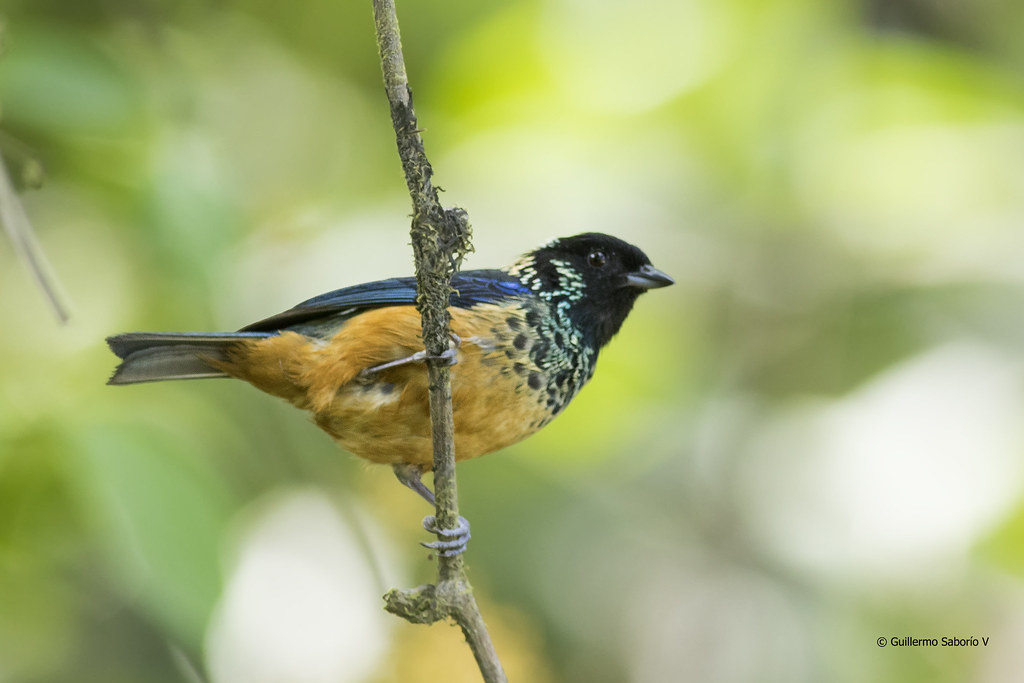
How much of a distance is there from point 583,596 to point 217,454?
2.39 meters

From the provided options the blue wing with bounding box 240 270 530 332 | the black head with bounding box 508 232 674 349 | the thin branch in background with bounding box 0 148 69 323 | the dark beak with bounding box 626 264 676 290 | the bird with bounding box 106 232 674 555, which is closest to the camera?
the thin branch in background with bounding box 0 148 69 323

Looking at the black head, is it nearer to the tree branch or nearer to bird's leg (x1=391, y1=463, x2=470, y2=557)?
bird's leg (x1=391, y1=463, x2=470, y2=557)

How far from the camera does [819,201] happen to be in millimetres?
4297

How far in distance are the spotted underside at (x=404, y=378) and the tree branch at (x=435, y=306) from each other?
73 cm

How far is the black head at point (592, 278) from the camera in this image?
3.47 metres

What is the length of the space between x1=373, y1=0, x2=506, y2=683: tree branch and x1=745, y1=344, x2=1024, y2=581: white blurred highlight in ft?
7.09

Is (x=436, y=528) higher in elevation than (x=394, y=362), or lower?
lower

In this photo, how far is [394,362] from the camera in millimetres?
2947

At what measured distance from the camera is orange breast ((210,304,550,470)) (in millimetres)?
3002

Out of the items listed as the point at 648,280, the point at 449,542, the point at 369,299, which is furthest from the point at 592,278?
the point at 449,542

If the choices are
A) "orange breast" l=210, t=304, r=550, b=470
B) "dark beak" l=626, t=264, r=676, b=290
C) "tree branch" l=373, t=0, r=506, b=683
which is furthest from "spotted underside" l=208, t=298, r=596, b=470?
"tree branch" l=373, t=0, r=506, b=683

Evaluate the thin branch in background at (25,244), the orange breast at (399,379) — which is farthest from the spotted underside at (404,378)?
the thin branch in background at (25,244)

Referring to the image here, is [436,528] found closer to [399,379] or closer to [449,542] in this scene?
[449,542]

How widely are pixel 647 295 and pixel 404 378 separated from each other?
1715 millimetres
